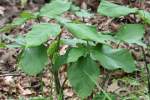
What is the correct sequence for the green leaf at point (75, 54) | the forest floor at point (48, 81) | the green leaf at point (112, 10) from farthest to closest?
1. the forest floor at point (48, 81)
2. the green leaf at point (112, 10)
3. the green leaf at point (75, 54)

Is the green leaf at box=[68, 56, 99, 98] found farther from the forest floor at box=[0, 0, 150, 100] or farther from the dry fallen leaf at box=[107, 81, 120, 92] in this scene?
the dry fallen leaf at box=[107, 81, 120, 92]

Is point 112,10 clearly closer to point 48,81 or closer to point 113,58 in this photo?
point 113,58

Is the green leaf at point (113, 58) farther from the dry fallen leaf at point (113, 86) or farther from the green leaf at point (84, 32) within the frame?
the dry fallen leaf at point (113, 86)

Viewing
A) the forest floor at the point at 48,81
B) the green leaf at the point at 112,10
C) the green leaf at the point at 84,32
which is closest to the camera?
the green leaf at the point at 84,32

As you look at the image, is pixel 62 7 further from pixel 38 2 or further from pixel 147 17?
pixel 38 2

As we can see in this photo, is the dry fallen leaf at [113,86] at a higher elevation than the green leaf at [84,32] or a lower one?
lower

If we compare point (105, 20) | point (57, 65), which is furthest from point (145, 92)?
point (105, 20)

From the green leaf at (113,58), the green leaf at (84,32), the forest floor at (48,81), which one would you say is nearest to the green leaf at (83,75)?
the green leaf at (113,58)
